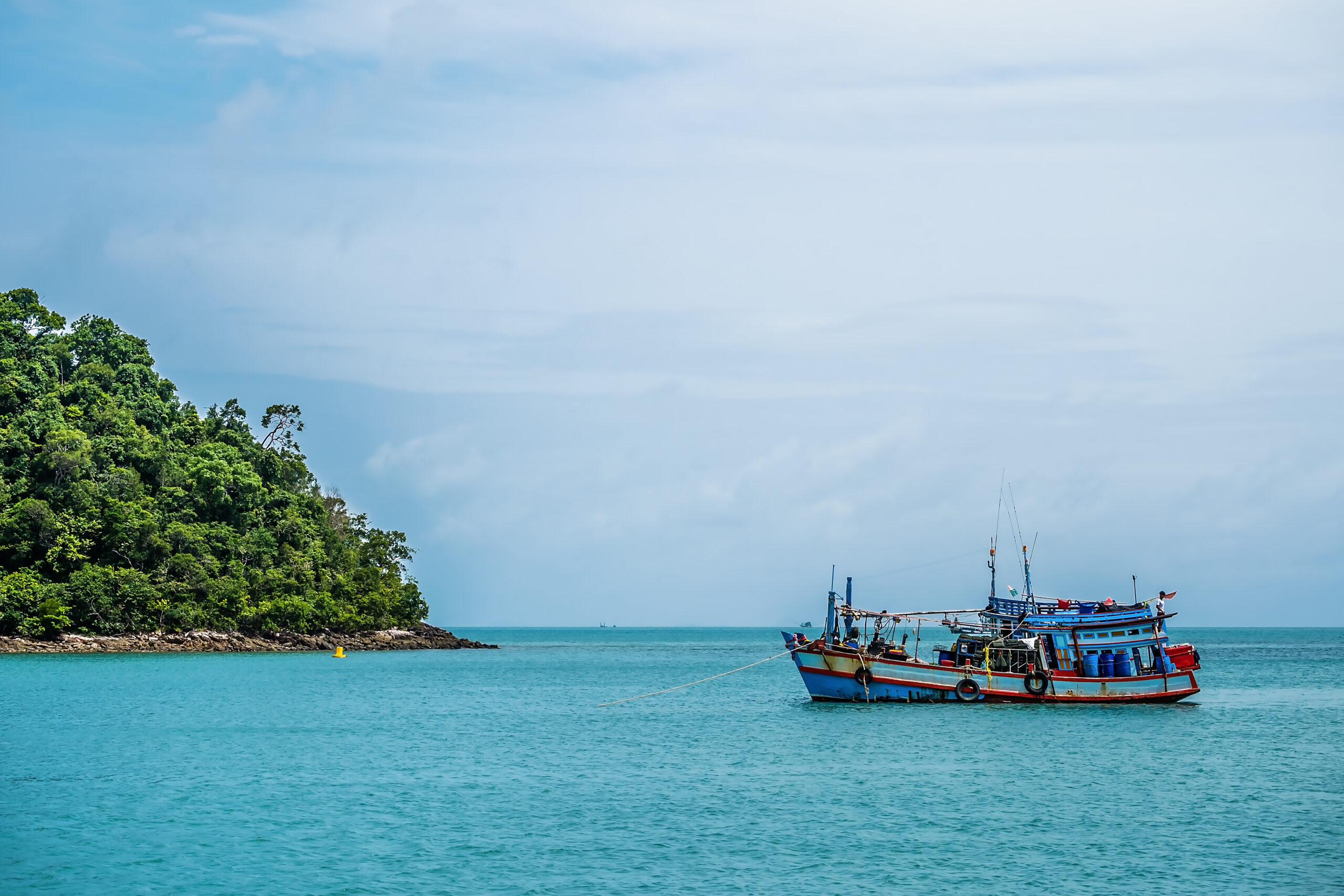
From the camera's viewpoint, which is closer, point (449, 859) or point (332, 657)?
point (449, 859)

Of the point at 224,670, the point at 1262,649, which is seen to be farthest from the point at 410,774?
the point at 1262,649

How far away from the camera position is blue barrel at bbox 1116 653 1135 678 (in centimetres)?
4722

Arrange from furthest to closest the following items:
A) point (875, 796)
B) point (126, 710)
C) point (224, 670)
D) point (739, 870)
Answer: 1. point (224, 670)
2. point (126, 710)
3. point (875, 796)
4. point (739, 870)

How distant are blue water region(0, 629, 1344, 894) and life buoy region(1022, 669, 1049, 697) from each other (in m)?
0.92

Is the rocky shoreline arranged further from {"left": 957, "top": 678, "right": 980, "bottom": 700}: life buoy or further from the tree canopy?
{"left": 957, "top": 678, "right": 980, "bottom": 700}: life buoy

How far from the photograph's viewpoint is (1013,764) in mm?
33969

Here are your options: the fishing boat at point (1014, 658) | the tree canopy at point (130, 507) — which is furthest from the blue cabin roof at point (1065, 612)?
the tree canopy at point (130, 507)

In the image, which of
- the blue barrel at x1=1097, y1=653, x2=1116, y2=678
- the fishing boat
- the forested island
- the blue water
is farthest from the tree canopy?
the blue barrel at x1=1097, y1=653, x2=1116, y2=678

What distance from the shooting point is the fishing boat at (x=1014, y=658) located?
152 feet

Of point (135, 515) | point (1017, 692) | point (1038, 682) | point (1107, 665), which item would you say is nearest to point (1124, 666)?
point (1107, 665)

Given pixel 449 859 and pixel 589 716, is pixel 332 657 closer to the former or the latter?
pixel 589 716

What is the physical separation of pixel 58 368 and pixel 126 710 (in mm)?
44568

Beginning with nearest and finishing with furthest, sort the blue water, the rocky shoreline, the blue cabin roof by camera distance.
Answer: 1. the blue water
2. the blue cabin roof
3. the rocky shoreline

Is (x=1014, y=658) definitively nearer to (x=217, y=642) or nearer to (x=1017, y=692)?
(x=1017, y=692)
